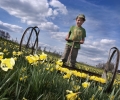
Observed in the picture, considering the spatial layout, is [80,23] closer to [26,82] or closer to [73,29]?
[73,29]

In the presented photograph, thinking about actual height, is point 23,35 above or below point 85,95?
above

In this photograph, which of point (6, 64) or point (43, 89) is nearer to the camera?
point (6, 64)

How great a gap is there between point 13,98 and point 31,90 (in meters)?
0.36

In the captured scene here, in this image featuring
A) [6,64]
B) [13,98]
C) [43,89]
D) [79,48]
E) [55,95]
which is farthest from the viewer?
[79,48]

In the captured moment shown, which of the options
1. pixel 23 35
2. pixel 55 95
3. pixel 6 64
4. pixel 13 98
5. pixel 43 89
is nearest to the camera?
pixel 6 64

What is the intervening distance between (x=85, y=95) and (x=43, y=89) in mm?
557

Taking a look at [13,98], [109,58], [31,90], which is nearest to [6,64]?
[13,98]

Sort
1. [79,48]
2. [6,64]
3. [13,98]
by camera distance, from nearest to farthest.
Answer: [6,64]
[13,98]
[79,48]

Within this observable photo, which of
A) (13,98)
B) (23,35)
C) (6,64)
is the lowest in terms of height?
(13,98)

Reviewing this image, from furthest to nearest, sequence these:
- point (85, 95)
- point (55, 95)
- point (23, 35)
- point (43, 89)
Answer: point (23, 35) < point (85, 95) < point (43, 89) < point (55, 95)

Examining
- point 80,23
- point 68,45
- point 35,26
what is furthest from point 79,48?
point 35,26

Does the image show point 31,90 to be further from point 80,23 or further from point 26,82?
point 80,23

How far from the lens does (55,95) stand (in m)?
2.37

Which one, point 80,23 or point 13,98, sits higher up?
point 80,23
